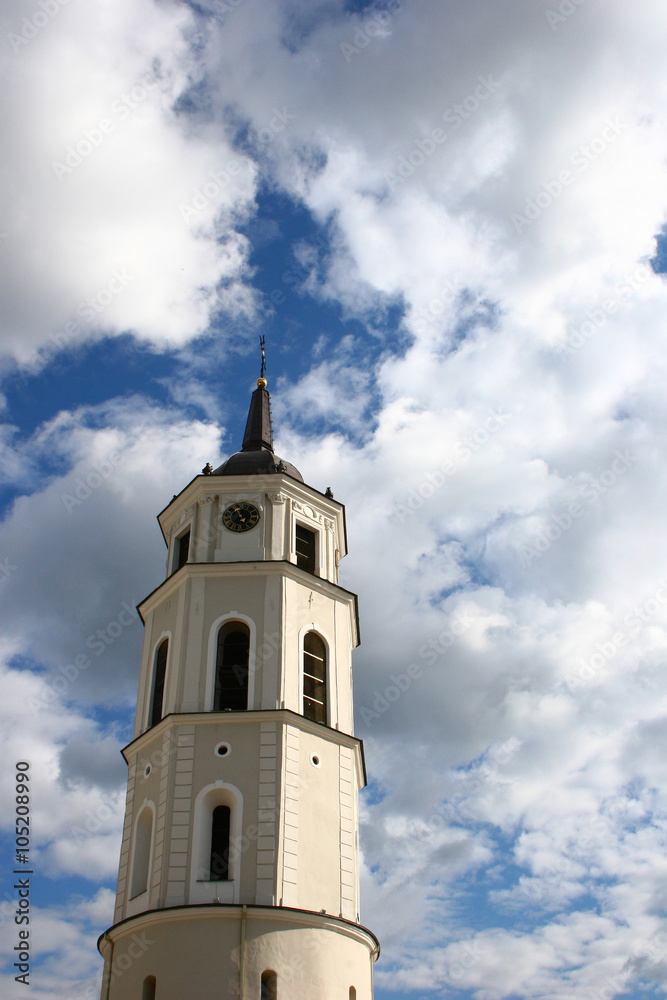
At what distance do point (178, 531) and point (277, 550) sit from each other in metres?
4.07

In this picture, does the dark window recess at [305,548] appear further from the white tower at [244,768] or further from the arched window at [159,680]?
the arched window at [159,680]

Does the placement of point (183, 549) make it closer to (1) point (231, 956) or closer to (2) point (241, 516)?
(2) point (241, 516)

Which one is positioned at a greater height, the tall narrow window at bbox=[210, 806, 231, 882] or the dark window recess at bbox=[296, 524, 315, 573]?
the dark window recess at bbox=[296, 524, 315, 573]

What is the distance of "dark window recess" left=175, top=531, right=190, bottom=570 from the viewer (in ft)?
97.2

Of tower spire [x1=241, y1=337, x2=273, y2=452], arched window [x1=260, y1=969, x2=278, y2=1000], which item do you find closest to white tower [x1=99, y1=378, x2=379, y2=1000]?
arched window [x1=260, y1=969, x2=278, y2=1000]

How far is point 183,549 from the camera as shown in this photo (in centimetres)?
3003

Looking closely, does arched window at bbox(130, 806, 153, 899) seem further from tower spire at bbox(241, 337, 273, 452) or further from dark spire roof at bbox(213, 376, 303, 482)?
tower spire at bbox(241, 337, 273, 452)

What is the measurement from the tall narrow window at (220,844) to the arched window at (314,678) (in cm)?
341

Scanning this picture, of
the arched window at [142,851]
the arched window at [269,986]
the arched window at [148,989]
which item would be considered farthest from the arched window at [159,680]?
the arched window at [269,986]

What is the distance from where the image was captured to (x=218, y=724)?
24.1m

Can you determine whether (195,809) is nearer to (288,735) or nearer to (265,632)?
(288,735)

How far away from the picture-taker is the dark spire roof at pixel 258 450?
31055 millimetres

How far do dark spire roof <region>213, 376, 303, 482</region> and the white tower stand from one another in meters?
0.25

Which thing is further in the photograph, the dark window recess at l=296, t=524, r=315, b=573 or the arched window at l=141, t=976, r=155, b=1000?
the dark window recess at l=296, t=524, r=315, b=573
